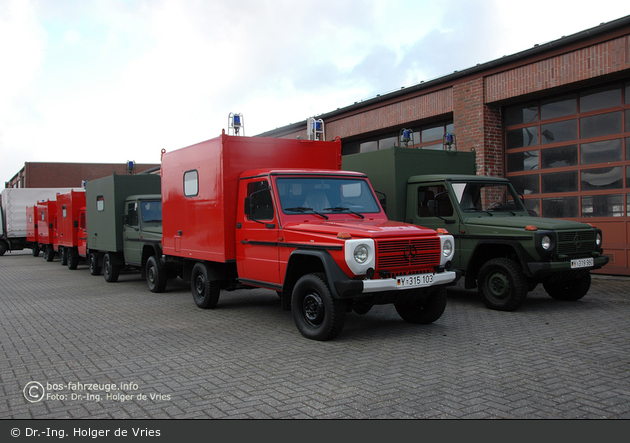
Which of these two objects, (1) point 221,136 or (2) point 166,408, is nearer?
(2) point 166,408

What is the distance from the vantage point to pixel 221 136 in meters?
8.17

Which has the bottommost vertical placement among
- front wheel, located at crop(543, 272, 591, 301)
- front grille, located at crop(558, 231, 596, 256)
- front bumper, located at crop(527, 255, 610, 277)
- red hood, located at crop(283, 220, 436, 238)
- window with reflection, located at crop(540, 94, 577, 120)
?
front wheel, located at crop(543, 272, 591, 301)

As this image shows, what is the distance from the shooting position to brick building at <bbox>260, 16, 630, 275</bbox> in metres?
11.5

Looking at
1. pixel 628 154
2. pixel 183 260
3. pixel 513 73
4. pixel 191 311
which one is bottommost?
pixel 191 311

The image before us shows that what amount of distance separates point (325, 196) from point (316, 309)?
1794mm

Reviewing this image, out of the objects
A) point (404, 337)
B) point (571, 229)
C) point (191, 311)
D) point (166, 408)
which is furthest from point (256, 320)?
point (571, 229)

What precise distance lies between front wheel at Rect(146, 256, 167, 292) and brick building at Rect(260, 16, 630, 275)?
812cm

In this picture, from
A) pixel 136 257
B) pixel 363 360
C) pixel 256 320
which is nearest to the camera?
pixel 363 360

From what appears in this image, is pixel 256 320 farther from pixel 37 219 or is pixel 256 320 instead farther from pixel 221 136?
pixel 37 219

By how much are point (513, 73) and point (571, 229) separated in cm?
618

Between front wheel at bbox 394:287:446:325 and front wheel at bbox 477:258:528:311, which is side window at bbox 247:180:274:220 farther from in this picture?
front wheel at bbox 477:258:528:311

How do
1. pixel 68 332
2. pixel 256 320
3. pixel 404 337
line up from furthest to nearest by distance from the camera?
pixel 256 320, pixel 68 332, pixel 404 337

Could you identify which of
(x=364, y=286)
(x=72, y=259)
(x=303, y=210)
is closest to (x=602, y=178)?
(x=303, y=210)

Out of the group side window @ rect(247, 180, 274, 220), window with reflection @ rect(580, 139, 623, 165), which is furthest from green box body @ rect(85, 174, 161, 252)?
window with reflection @ rect(580, 139, 623, 165)
